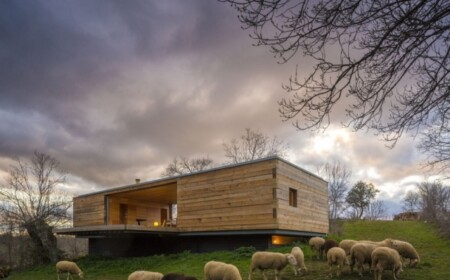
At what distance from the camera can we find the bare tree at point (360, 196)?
2498 inches

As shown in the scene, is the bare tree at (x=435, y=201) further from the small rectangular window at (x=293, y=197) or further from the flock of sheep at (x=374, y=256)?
the flock of sheep at (x=374, y=256)

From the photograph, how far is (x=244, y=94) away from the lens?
49.5 feet

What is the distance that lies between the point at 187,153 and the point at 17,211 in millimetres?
23375

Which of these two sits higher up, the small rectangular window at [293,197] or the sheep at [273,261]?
the small rectangular window at [293,197]

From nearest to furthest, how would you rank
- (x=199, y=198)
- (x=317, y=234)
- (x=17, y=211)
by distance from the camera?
(x=199, y=198)
(x=317, y=234)
(x=17, y=211)

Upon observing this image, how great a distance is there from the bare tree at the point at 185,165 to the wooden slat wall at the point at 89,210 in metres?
24.1

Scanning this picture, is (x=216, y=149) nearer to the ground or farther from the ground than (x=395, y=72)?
farther from the ground

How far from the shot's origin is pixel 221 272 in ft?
40.9

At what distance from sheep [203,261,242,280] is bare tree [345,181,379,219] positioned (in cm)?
5394

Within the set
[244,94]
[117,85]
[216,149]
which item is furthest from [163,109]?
[216,149]

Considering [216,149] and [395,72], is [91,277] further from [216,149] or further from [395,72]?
[216,149]

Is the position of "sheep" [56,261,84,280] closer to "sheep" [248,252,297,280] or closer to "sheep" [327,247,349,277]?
"sheep" [248,252,297,280]

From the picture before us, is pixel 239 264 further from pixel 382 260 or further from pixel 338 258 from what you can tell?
pixel 382 260

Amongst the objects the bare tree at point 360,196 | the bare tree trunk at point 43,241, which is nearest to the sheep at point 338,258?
the bare tree trunk at point 43,241
